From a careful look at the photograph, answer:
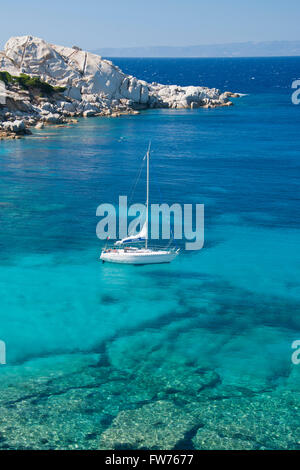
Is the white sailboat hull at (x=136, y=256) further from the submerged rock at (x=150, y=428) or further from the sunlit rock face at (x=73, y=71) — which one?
the sunlit rock face at (x=73, y=71)

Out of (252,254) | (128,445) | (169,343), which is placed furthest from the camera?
(252,254)

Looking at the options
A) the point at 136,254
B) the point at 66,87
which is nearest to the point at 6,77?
the point at 66,87

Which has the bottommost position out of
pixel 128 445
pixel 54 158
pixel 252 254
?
pixel 128 445

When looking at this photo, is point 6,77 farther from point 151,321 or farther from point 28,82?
point 151,321

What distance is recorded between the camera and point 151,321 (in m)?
38.3

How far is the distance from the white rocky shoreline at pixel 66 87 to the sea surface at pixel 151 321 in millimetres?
52699

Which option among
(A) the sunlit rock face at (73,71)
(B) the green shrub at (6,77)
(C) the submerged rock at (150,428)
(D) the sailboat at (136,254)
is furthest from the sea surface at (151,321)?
(A) the sunlit rock face at (73,71)

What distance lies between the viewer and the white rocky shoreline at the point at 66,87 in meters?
127

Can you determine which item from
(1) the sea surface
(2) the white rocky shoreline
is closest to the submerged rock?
(1) the sea surface

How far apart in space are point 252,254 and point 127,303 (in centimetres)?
1481

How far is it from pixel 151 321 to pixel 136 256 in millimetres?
10383

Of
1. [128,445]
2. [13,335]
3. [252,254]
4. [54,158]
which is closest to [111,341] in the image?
[13,335]

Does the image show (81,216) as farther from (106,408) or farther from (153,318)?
(106,408)

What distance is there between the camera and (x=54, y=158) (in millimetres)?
90562
